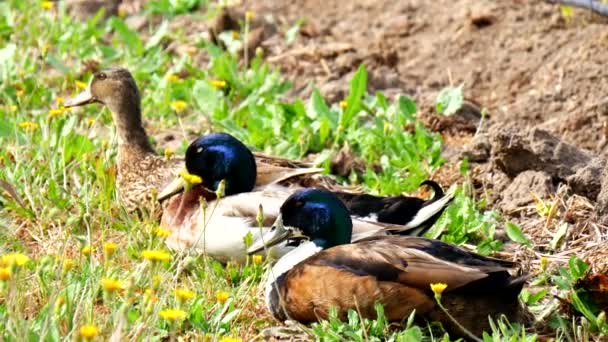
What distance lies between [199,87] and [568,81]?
91.5 inches

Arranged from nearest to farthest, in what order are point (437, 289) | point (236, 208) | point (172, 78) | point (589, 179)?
point (437, 289)
point (236, 208)
point (589, 179)
point (172, 78)

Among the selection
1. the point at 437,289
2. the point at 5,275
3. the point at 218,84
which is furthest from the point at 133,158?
the point at 5,275

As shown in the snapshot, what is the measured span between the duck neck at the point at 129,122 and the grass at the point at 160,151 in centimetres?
10

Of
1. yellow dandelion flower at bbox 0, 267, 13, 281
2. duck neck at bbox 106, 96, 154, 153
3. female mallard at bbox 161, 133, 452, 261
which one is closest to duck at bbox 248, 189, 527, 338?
female mallard at bbox 161, 133, 452, 261

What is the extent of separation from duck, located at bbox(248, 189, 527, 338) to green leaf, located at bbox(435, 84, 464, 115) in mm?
2483

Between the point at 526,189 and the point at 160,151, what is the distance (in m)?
2.32

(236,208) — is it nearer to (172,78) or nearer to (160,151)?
(160,151)

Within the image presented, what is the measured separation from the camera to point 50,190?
7.01 meters

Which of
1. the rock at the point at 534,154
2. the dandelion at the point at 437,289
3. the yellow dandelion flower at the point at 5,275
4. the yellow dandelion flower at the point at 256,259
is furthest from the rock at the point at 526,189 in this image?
the yellow dandelion flower at the point at 5,275

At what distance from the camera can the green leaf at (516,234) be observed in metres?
6.47

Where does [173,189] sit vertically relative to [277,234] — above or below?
below

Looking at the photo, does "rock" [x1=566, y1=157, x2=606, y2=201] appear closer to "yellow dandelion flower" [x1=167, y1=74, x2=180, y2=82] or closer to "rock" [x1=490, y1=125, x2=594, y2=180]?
"rock" [x1=490, y1=125, x2=594, y2=180]

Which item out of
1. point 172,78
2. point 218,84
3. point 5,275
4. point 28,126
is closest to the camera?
point 5,275

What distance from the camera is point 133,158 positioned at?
754 centimetres
